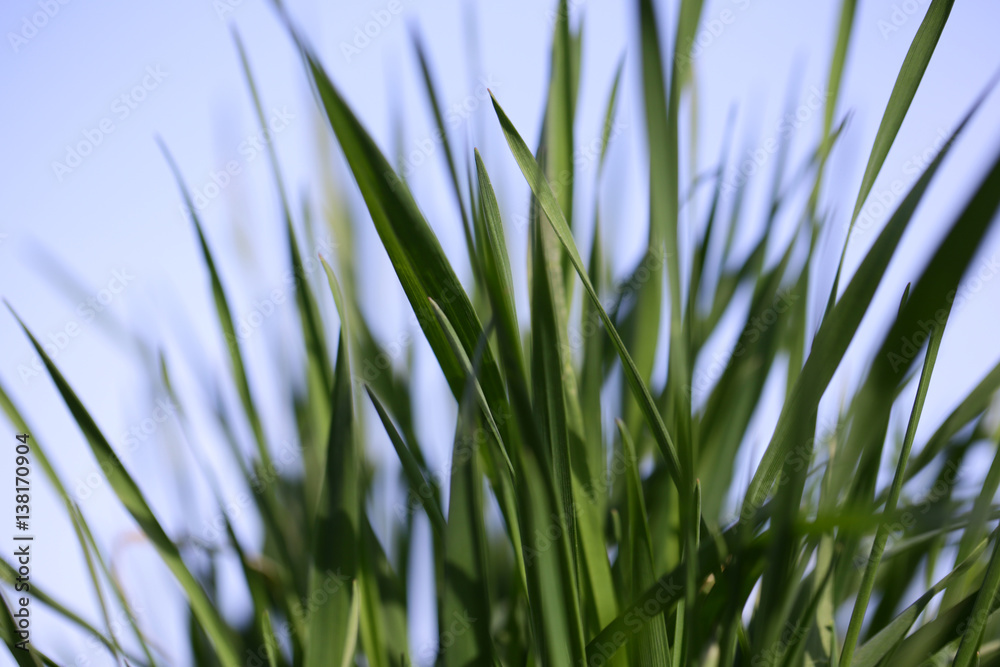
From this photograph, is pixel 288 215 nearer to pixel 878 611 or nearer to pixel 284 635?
pixel 284 635

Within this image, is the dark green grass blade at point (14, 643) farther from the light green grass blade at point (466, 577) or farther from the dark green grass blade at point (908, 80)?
the dark green grass blade at point (908, 80)

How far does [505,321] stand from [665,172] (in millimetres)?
69

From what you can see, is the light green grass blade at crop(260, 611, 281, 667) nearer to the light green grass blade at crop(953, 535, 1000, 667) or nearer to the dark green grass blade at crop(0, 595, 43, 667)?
the dark green grass blade at crop(0, 595, 43, 667)

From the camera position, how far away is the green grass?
0.18m

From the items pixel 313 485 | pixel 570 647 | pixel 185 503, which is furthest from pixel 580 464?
pixel 185 503

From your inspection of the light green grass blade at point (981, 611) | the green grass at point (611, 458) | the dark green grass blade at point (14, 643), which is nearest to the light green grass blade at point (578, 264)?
the green grass at point (611, 458)

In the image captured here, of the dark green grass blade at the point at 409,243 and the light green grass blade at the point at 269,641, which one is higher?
the dark green grass blade at the point at 409,243

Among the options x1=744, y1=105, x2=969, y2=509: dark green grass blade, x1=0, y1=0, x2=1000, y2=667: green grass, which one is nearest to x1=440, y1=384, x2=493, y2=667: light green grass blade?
x1=0, y1=0, x2=1000, y2=667: green grass

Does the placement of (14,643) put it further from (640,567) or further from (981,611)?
(981,611)

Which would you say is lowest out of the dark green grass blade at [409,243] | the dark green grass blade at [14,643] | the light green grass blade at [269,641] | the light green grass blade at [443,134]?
the light green grass blade at [269,641]

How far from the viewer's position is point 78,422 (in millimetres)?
246

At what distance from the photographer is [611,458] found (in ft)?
1.25

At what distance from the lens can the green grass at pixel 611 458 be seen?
0.18m

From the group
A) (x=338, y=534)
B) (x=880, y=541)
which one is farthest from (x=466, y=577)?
(x=880, y=541)
